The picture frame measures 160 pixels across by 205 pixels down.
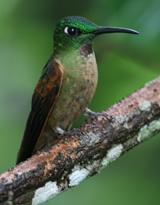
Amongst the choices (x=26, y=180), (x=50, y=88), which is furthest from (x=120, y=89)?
(x=26, y=180)

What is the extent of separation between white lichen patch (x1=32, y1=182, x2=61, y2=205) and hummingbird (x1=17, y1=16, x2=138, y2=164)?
65cm

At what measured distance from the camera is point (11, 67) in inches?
147

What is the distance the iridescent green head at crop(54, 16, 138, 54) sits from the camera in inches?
109

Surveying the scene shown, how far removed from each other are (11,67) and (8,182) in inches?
77.3

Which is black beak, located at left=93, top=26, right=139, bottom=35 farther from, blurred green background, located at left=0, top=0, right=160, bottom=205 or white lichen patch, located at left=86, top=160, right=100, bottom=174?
white lichen patch, located at left=86, top=160, right=100, bottom=174

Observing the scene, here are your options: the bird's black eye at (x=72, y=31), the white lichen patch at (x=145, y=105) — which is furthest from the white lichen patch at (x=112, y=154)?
the bird's black eye at (x=72, y=31)

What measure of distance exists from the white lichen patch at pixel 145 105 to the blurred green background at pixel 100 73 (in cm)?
44

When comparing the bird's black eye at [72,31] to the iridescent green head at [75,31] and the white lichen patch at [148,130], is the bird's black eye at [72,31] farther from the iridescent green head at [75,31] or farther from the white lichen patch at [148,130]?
the white lichen patch at [148,130]

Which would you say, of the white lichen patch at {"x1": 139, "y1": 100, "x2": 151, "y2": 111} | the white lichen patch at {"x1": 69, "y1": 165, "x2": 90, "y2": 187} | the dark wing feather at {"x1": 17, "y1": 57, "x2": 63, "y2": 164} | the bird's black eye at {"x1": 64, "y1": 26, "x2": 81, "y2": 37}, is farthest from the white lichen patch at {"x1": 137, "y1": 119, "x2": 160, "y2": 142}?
the bird's black eye at {"x1": 64, "y1": 26, "x2": 81, "y2": 37}

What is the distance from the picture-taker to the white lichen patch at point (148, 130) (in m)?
2.66

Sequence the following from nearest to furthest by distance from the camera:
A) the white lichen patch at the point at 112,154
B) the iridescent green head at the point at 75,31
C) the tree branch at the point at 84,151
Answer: the tree branch at the point at 84,151 < the white lichen patch at the point at 112,154 < the iridescent green head at the point at 75,31

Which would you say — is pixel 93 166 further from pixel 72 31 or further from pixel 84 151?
pixel 72 31

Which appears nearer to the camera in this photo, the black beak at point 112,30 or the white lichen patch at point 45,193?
the white lichen patch at point 45,193

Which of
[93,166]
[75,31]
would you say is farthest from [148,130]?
[75,31]
